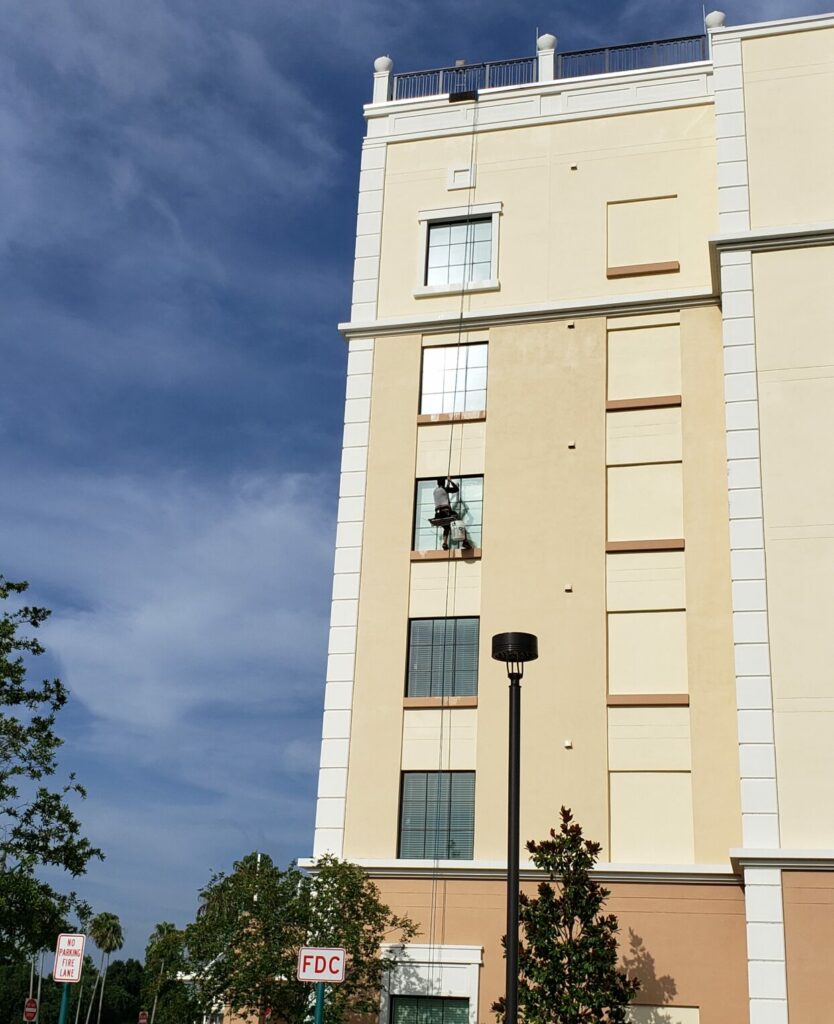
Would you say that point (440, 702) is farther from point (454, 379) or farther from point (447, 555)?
point (454, 379)

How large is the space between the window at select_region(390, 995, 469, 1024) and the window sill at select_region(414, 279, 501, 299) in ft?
50.2

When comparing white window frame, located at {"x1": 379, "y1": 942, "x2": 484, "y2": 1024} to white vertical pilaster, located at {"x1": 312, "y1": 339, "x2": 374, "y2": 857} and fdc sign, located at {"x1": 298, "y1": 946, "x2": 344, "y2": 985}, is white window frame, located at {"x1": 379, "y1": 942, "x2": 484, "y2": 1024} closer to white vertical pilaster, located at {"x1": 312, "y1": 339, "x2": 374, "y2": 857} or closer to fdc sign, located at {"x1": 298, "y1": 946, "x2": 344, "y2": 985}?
white vertical pilaster, located at {"x1": 312, "y1": 339, "x2": 374, "y2": 857}

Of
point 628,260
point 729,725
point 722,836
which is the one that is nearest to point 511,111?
point 628,260

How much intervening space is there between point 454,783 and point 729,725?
5.47 metres

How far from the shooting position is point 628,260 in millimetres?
28516

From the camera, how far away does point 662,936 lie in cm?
2262

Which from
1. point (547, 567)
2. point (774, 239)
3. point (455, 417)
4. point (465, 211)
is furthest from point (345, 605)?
point (774, 239)

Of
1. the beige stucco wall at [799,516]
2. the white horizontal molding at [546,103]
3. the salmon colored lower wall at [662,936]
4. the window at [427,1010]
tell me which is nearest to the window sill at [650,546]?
the beige stucco wall at [799,516]

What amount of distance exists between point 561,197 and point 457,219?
2498 mm

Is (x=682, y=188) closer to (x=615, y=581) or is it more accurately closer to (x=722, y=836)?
(x=615, y=581)

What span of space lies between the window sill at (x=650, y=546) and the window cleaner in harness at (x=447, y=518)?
121 inches

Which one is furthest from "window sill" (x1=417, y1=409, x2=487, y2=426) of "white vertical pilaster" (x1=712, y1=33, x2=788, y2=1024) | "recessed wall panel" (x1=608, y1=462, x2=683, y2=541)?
"white vertical pilaster" (x1=712, y1=33, x2=788, y2=1024)

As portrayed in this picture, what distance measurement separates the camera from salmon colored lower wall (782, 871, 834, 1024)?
20.3 m

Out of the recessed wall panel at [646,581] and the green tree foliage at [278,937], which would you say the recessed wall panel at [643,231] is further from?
the green tree foliage at [278,937]
